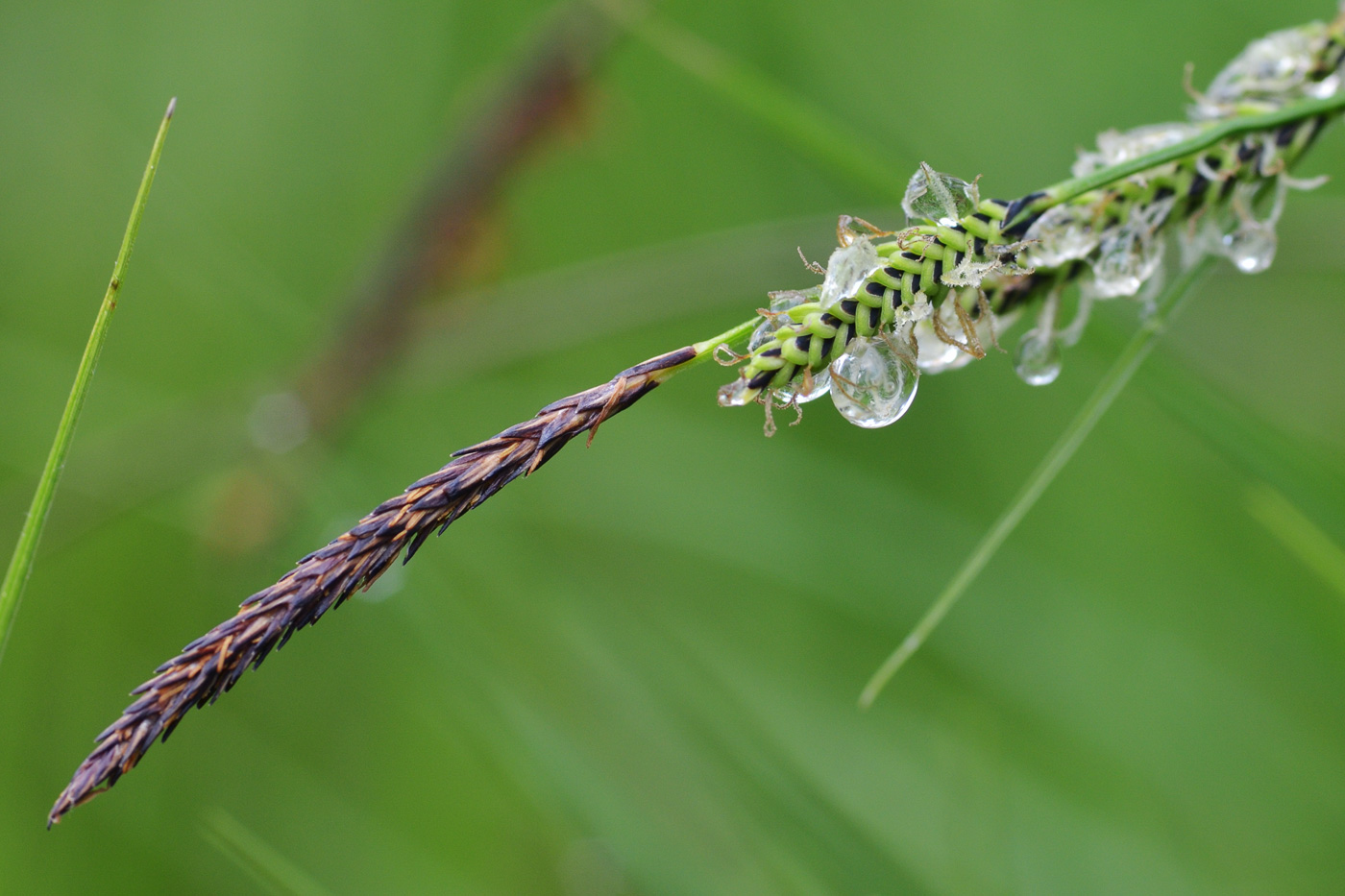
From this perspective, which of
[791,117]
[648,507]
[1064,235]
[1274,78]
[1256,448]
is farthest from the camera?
[648,507]

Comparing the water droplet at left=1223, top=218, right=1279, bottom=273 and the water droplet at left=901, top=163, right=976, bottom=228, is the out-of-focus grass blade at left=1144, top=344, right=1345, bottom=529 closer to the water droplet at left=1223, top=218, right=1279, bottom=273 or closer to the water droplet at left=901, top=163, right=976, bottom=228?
the water droplet at left=1223, top=218, right=1279, bottom=273

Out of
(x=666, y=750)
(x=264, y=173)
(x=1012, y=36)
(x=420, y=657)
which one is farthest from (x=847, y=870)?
(x=264, y=173)

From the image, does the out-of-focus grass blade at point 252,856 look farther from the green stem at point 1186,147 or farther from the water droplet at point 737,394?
the green stem at point 1186,147

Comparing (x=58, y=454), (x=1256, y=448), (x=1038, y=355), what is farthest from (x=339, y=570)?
(x=1256, y=448)

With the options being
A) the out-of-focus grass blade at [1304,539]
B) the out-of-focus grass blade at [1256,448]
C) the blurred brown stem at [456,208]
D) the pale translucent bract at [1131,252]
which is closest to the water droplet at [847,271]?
the pale translucent bract at [1131,252]

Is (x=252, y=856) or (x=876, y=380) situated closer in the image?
(x=876, y=380)

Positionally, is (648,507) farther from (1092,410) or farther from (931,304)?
(931,304)

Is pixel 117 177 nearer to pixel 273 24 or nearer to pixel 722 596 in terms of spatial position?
pixel 273 24

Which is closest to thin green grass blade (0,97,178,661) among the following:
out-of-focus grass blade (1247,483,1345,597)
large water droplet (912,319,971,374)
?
large water droplet (912,319,971,374)
